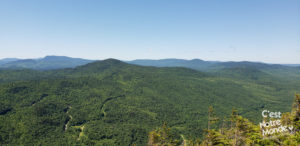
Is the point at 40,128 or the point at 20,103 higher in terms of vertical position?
the point at 20,103

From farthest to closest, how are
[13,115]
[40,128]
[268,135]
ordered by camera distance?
1. [13,115]
2. [40,128]
3. [268,135]

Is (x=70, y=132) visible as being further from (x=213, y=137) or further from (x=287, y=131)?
(x=287, y=131)

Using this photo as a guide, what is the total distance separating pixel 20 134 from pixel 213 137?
171 m

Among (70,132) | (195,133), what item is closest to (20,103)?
(70,132)

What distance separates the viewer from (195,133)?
164750 millimetres

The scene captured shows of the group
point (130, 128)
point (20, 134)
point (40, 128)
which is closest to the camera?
point (20, 134)

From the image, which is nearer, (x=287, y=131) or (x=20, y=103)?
(x=287, y=131)

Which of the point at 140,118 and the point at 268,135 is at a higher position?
the point at 268,135

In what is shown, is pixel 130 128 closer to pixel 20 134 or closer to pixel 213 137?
pixel 20 134

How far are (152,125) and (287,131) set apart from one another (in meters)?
164

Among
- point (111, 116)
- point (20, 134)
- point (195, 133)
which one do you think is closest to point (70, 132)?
point (20, 134)

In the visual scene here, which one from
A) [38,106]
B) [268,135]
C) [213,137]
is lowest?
[38,106]

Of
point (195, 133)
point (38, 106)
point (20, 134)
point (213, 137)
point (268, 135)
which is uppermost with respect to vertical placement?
point (268, 135)

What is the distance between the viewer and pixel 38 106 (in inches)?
6850
